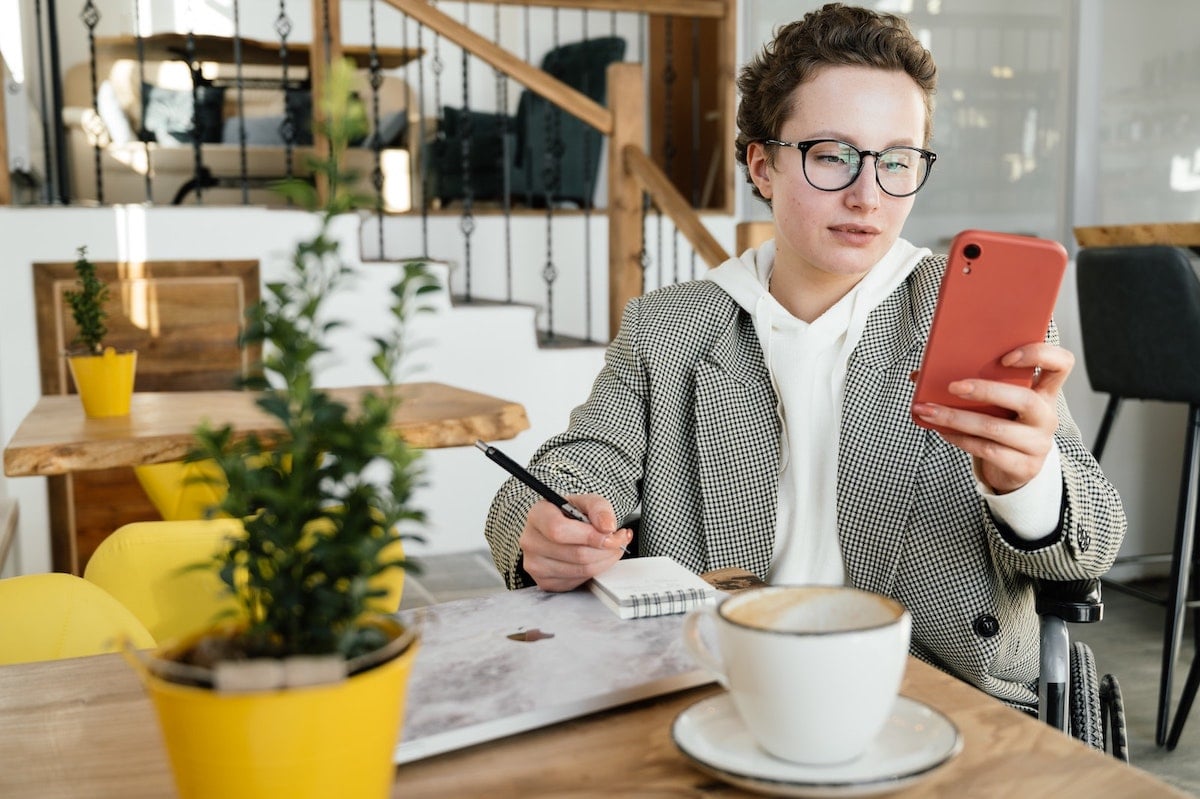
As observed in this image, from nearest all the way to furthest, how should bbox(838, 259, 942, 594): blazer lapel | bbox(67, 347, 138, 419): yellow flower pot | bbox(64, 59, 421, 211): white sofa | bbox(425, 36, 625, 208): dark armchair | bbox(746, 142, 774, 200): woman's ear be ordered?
bbox(838, 259, 942, 594): blazer lapel < bbox(746, 142, 774, 200): woman's ear < bbox(67, 347, 138, 419): yellow flower pot < bbox(425, 36, 625, 208): dark armchair < bbox(64, 59, 421, 211): white sofa

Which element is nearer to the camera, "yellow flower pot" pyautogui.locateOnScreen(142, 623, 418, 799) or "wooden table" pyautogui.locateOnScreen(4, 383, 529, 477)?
"yellow flower pot" pyautogui.locateOnScreen(142, 623, 418, 799)

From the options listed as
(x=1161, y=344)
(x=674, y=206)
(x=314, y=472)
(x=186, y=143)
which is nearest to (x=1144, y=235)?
(x=1161, y=344)

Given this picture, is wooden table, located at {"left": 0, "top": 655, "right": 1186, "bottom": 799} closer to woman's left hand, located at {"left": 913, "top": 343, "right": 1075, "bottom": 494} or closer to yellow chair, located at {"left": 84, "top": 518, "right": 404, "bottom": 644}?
woman's left hand, located at {"left": 913, "top": 343, "right": 1075, "bottom": 494}

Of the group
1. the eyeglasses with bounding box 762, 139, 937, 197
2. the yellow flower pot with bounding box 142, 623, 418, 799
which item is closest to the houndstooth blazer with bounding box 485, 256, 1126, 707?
the eyeglasses with bounding box 762, 139, 937, 197

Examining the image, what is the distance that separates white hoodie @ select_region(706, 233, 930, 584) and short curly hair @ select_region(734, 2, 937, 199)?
0.63 ft

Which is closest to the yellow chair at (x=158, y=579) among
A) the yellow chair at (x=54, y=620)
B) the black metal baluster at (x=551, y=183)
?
the yellow chair at (x=54, y=620)

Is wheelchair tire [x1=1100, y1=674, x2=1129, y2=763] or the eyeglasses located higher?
the eyeglasses

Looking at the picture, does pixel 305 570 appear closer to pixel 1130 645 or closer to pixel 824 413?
pixel 824 413

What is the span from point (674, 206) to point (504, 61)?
0.72 meters

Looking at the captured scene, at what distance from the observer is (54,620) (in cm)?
110

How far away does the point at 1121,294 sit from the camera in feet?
8.42

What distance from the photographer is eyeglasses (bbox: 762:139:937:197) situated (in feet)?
3.86

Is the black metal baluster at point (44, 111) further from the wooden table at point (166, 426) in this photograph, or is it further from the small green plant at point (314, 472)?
the small green plant at point (314, 472)

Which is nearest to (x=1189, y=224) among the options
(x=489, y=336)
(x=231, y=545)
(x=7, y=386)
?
(x=489, y=336)
